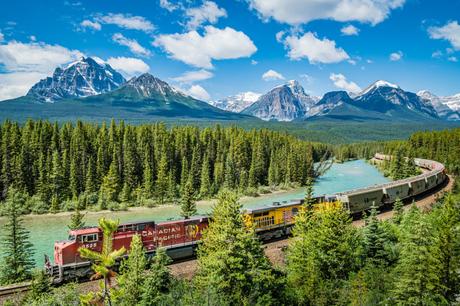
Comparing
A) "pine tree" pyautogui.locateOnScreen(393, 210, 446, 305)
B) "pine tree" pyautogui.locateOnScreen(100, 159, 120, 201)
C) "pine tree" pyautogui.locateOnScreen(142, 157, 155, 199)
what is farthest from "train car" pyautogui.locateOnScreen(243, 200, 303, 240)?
"pine tree" pyautogui.locateOnScreen(100, 159, 120, 201)

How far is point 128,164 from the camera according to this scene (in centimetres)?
8944

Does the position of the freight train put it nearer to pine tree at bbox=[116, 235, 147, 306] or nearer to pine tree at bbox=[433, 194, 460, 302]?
pine tree at bbox=[433, 194, 460, 302]

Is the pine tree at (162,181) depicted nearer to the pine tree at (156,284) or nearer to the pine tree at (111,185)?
the pine tree at (111,185)

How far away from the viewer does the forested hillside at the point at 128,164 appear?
7925 centimetres

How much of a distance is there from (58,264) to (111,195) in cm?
5041

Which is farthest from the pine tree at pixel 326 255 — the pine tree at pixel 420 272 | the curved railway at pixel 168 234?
the curved railway at pixel 168 234

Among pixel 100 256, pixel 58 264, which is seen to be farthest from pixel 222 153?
pixel 100 256

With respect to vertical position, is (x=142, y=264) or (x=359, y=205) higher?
(x=142, y=264)

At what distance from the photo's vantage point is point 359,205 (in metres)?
60.3

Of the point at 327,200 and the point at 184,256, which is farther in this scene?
the point at 327,200

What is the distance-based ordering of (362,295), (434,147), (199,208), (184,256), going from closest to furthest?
1. (362,295)
2. (184,256)
3. (199,208)
4. (434,147)

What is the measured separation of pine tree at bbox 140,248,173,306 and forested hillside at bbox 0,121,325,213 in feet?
132

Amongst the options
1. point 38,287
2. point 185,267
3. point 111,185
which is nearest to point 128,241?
point 185,267

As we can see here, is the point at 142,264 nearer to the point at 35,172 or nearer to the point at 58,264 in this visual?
the point at 58,264
